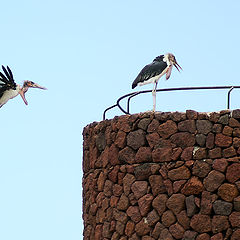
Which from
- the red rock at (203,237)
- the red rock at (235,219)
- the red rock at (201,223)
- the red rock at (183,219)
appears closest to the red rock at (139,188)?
the red rock at (183,219)

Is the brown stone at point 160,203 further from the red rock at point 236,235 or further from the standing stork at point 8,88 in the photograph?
the standing stork at point 8,88

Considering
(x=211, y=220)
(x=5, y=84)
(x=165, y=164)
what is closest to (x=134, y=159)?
(x=165, y=164)

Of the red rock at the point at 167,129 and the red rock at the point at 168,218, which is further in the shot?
the red rock at the point at 167,129

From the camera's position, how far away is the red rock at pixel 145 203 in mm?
11953

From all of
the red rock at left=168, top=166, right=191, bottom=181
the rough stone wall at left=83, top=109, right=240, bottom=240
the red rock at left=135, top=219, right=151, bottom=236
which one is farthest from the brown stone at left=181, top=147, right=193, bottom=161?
the red rock at left=135, top=219, right=151, bottom=236

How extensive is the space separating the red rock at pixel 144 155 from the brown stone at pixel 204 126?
0.85 meters

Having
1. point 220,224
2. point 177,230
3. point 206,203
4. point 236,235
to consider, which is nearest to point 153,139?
point 206,203

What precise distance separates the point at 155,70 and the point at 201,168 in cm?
189

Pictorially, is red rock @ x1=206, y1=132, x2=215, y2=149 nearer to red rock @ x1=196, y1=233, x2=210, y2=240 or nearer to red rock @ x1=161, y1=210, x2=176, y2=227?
red rock @ x1=161, y1=210, x2=176, y2=227

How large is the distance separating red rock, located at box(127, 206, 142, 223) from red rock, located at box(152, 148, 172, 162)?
32.4 inches

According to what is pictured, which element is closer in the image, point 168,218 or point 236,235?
point 236,235

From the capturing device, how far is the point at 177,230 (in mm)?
11594

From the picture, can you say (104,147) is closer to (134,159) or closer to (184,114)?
(134,159)

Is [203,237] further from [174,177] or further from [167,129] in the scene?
[167,129]
